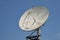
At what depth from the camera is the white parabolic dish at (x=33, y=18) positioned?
3506 inches

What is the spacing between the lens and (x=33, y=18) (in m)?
93.1

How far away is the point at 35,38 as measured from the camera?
90812mm

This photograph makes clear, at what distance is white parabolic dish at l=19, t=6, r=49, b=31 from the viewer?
8906 cm

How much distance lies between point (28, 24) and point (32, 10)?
156 inches

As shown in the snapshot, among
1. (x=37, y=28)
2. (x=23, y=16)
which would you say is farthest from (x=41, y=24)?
(x=23, y=16)

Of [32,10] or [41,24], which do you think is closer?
[41,24]

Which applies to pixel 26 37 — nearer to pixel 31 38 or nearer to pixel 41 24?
pixel 31 38

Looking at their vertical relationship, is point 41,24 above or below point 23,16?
below

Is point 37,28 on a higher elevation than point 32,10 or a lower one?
lower

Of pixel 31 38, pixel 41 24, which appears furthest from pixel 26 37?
pixel 41 24

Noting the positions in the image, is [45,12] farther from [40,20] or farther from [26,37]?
[26,37]

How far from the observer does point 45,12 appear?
292ft

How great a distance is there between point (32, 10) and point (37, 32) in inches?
273

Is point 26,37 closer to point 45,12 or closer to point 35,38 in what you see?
point 35,38
